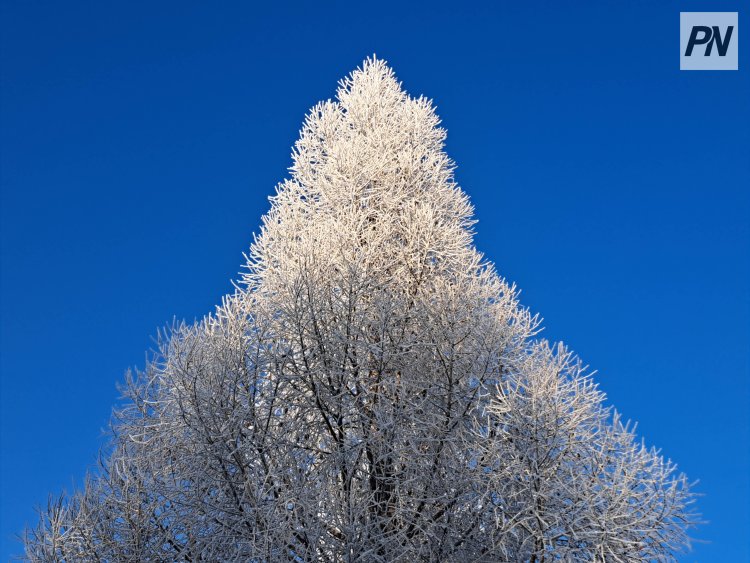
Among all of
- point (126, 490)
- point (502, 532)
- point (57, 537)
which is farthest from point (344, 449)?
point (57, 537)

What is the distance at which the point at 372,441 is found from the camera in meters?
9.85

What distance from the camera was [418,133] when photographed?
1307cm

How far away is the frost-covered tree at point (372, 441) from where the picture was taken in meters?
9.64

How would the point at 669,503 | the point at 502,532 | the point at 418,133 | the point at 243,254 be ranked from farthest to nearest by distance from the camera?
the point at 418,133
the point at 243,254
the point at 669,503
the point at 502,532

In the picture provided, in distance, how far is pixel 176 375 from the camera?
10.5m

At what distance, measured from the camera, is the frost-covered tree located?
964 centimetres

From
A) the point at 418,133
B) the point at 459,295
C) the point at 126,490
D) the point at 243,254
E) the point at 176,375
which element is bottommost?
the point at 126,490

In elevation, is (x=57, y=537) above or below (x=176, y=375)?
below

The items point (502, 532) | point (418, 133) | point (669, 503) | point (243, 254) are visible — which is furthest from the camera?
point (418, 133)

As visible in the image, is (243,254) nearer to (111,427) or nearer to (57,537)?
(111,427)

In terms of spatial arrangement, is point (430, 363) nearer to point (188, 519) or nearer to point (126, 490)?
point (188, 519)

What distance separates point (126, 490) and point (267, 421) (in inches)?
83.0

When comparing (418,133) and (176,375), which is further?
(418,133)

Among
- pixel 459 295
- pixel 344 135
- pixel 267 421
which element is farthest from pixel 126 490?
pixel 344 135
